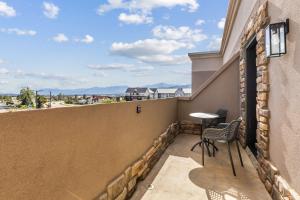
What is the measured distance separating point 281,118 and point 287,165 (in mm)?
532

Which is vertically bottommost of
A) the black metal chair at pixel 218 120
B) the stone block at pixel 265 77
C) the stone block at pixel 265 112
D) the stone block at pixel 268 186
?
the stone block at pixel 268 186

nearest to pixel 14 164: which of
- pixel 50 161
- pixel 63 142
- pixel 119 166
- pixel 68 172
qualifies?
pixel 50 161

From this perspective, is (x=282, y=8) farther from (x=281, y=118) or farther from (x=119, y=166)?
(x=119, y=166)

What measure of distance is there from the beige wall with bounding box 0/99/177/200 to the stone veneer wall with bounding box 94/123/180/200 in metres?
0.09

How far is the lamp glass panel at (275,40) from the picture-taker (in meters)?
2.12

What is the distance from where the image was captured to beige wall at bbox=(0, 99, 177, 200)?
113cm

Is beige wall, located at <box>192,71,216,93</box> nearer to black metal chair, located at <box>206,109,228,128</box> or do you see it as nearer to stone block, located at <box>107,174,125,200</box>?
black metal chair, located at <box>206,109,228,128</box>

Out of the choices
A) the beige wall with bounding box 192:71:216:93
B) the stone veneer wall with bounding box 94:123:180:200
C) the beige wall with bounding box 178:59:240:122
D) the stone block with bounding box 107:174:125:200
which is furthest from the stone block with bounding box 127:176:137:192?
the beige wall with bounding box 192:71:216:93

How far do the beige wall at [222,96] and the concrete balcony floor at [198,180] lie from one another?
1.75m

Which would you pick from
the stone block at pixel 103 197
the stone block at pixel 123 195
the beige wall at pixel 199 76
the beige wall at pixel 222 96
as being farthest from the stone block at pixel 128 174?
the beige wall at pixel 199 76

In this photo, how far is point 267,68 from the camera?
2.72 meters

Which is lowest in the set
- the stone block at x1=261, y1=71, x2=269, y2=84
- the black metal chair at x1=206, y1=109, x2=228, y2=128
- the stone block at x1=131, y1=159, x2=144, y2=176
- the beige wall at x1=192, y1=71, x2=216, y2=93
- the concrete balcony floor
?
the concrete balcony floor

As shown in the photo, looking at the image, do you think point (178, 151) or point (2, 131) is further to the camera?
point (178, 151)

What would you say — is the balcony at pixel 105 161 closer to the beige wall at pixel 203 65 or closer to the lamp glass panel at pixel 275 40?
the lamp glass panel at pixel 275 40
